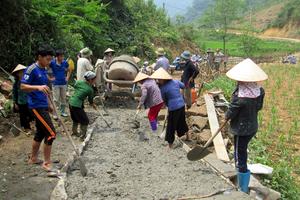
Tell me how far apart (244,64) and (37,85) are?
3045 millimetres

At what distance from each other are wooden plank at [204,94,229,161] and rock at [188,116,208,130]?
7.0 inches

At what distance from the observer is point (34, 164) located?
7.31 metres

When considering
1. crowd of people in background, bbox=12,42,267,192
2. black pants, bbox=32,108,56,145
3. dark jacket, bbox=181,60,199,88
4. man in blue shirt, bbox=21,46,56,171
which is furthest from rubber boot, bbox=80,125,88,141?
dark jacket, bbox=181,60,199,88

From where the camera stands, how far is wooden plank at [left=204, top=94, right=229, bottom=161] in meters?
8.09

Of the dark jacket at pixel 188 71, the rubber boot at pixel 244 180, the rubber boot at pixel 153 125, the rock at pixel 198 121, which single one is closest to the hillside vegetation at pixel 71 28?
the dark jacket at pixel 188 71

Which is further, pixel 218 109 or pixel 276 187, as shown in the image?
pixel 218 109

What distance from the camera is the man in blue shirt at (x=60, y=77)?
10.5 m

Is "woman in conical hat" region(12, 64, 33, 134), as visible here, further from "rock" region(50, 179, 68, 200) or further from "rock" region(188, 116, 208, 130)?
"rock" region(188, 116, 208, 130)

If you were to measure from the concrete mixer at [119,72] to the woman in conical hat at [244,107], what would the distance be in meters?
6.69

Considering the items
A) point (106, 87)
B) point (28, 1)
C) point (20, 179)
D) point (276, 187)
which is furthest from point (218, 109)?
point (20, 179)

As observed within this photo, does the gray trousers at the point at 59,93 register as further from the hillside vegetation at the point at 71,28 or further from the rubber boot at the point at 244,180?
the rubber boot at the point at 244,180

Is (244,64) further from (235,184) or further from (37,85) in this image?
(37,85)

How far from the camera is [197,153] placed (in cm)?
691

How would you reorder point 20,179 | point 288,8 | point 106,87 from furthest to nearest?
1. point 288,8
2. point 106,87
3. point 20,179
